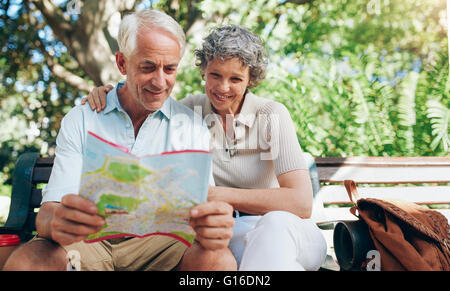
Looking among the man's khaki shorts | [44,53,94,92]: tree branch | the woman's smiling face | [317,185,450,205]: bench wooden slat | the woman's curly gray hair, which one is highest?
[44,53,94,92]: tree branch

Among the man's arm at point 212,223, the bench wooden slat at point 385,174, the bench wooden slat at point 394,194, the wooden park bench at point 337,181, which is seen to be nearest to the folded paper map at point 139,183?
the man's arm at point 212,223

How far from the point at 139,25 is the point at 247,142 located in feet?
2.96

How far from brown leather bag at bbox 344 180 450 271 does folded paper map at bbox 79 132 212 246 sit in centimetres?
106

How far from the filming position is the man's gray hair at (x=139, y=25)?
1.97 meters

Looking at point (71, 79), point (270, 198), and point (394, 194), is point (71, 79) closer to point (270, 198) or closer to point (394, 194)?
point (394, 194)

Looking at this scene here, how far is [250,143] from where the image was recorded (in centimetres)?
229

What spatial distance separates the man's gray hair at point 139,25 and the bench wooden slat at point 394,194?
175 centimetres

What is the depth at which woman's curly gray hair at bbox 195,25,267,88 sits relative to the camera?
86.6 inches

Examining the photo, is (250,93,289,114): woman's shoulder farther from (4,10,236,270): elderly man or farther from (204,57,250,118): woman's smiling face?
(4,10,236,270): elderly man

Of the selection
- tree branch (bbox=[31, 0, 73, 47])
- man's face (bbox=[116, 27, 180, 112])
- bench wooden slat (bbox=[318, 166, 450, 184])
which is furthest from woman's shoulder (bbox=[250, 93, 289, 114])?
tree branch (bbox=[31, 0, 73, 47])

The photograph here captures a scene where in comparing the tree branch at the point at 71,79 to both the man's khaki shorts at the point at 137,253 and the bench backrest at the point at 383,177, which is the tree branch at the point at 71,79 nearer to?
the bench backrest at the point at 383,177

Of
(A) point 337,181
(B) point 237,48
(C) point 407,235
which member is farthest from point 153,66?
(A) point 337,181

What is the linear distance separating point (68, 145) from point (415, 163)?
2.80m
